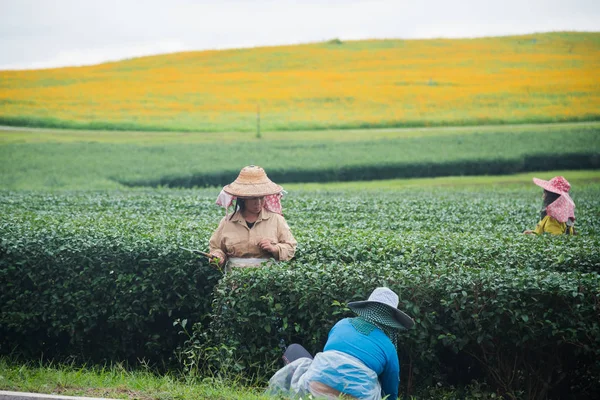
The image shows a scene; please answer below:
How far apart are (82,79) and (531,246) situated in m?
35.9

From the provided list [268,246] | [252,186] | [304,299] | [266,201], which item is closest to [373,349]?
[304,299]

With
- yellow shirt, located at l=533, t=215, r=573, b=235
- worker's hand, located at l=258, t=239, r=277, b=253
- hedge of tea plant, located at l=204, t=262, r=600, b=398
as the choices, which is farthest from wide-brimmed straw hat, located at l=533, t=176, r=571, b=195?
worker's hand, located at l=258, t=239, r=277, b=253

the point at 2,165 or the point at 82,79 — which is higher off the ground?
the point at 82,79

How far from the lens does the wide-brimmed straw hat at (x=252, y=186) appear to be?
703 centimetres

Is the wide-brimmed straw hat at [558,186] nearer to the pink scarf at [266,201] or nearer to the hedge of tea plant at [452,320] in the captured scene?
the hedge of tea plant at [452,320]

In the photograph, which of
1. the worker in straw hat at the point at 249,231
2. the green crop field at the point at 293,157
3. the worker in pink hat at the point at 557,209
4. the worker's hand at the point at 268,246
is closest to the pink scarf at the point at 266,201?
the worker in straw hat at the point at 249,231

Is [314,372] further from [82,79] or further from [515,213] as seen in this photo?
[82,79]

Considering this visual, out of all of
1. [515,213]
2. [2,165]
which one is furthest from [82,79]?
[515,213]

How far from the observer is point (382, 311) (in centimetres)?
536

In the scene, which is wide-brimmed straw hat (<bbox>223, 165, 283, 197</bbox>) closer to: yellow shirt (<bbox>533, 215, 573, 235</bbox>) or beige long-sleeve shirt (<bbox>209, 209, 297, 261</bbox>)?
beige long-sleeve shirt (<bbox>209, 209, 297, 261</bbox>)

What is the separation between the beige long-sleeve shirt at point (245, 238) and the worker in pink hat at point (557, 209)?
463cm

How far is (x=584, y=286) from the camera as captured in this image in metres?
5.95

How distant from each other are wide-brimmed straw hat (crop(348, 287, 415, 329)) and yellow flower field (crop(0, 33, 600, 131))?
27.9m

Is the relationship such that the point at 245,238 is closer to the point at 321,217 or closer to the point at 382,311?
the point at 382,311
